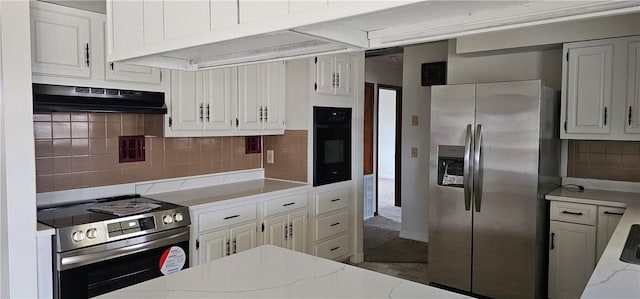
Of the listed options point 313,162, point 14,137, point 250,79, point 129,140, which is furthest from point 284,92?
point 14,137

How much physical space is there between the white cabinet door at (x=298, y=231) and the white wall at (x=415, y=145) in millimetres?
1852

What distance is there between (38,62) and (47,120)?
443mm

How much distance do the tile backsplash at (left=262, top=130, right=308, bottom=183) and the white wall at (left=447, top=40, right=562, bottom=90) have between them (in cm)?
152

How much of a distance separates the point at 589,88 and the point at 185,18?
3.14m

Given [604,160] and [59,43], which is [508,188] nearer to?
[604,160]

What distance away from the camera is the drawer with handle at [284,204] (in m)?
3.49

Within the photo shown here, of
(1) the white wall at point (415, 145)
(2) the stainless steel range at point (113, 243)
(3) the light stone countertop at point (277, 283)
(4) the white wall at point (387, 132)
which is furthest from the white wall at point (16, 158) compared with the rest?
(4) the white wall at point (387, 132)

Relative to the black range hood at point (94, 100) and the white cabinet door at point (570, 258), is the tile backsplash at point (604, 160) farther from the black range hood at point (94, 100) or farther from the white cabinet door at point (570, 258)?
the black range hood at point (94, 100)

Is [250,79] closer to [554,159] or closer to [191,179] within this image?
[191,179]

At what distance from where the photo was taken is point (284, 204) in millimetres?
3641

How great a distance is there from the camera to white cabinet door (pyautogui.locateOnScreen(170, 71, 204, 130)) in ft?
10.3

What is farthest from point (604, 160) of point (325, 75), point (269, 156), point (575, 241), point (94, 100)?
point (94, 100)

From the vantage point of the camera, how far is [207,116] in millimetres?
3359

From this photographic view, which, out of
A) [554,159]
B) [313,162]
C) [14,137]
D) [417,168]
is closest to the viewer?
[14,137]
